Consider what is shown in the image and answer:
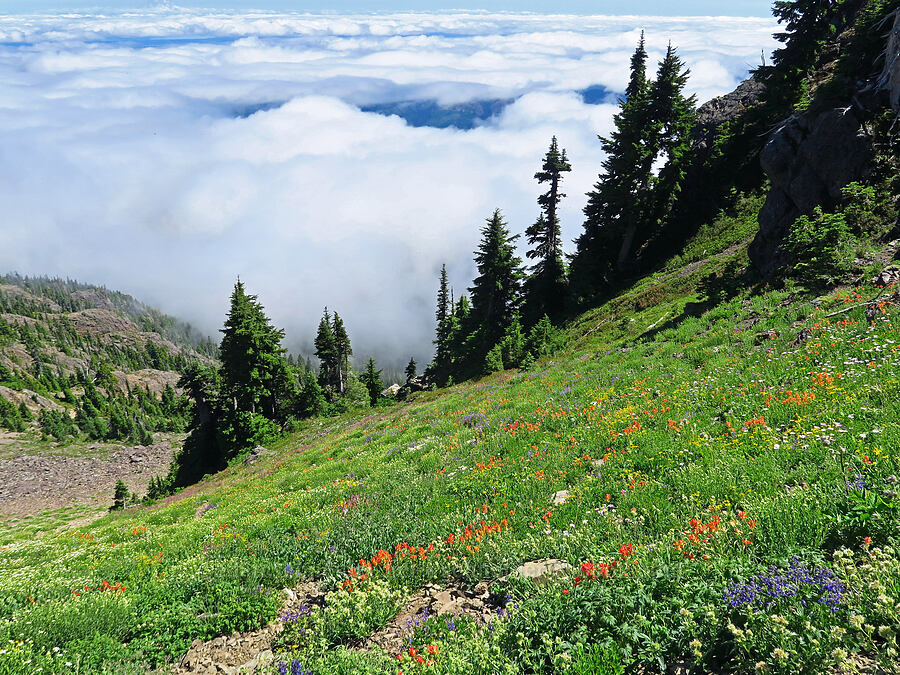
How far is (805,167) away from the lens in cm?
2114

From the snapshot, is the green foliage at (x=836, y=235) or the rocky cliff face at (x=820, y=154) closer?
the green foliage at (x=836, y=235)

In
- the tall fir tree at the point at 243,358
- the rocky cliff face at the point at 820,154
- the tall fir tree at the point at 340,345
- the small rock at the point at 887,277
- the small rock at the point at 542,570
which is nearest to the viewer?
the small rock at the point at 542,570

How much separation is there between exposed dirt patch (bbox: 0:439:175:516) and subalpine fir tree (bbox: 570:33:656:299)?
6227 cm

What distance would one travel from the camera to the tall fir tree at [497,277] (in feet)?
174

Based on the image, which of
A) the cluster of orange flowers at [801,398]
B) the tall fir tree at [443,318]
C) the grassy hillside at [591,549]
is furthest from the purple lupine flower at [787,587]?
the tall fir tree at [443,318]

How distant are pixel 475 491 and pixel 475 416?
7378 mm

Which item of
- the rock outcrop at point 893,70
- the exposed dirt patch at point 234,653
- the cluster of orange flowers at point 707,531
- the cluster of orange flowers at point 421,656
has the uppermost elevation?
the rock outcrop at point 893,70

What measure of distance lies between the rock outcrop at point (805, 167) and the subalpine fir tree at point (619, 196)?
1717cm

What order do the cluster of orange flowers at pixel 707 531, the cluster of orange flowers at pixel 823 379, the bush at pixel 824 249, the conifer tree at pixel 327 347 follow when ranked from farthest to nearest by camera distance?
the conifer tree at pixel 327 347, the bush at pixel 824 249, the cluster of orange flowers at pixel 823 379, the cluster of orange flowers at pixel 707 531

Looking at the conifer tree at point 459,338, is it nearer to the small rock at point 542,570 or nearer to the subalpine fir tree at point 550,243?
the subalpine fir tree at point 550,243

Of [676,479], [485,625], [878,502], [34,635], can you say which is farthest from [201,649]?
[878,502]

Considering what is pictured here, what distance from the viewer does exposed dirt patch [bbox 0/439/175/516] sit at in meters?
52.2

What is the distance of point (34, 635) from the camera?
18.4 ft

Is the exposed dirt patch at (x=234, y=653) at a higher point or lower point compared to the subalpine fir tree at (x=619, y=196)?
lower
